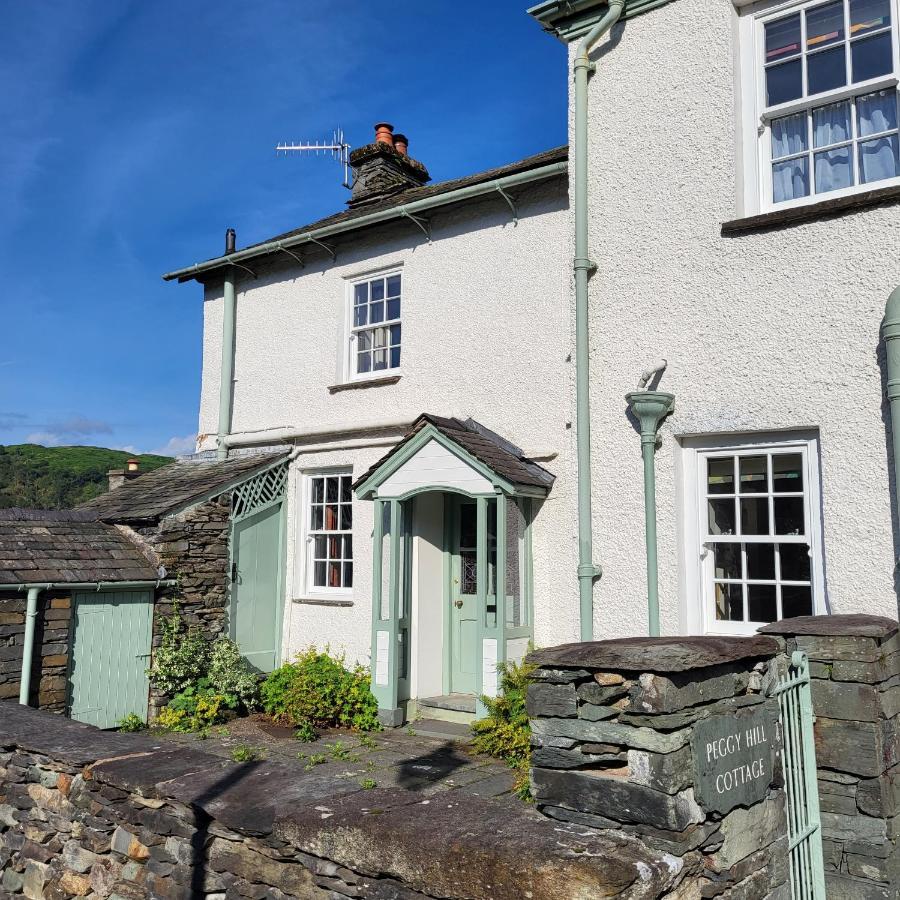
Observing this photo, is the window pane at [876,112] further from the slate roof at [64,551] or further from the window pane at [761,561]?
the slate roof at [64,551]

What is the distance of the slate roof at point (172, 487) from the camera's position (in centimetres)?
980

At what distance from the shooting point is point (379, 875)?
3.14m

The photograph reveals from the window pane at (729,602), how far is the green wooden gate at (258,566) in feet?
19.3

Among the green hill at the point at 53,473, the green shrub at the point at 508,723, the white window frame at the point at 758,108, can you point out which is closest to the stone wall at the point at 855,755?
the green shrub at the point at 508,723

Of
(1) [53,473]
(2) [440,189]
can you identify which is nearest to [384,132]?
(2) [440,189]

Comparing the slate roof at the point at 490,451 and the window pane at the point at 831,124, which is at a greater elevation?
the window pane at the point at 831,124

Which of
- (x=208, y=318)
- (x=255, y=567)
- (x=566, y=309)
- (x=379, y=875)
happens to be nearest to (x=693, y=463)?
(x=566, y=309)

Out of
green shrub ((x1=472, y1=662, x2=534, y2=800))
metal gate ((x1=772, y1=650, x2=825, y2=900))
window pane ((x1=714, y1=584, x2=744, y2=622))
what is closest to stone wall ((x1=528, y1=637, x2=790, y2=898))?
metal gate ((x1=772, y1=650, x2=825, y2=900))

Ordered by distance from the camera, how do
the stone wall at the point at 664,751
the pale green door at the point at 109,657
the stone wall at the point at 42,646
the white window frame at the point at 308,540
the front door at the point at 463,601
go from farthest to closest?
1. the white window frame at the point at 308,540
2. the front door at the point at 463,601
3. the pale green door at the point at 109,657
4. the stone wall at the point at 42,646
5. the stone wall at the point at 664,751

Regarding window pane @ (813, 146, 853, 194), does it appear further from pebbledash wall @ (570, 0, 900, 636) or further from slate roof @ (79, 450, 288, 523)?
slate roof @ (79, 450, 288, 523)

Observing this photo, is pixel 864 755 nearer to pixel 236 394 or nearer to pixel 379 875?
pixel 379 875

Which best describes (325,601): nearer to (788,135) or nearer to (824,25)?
(788,135)

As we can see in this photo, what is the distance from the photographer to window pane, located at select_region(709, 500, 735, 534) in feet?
22.2

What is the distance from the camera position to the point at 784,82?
6770 millimetres
